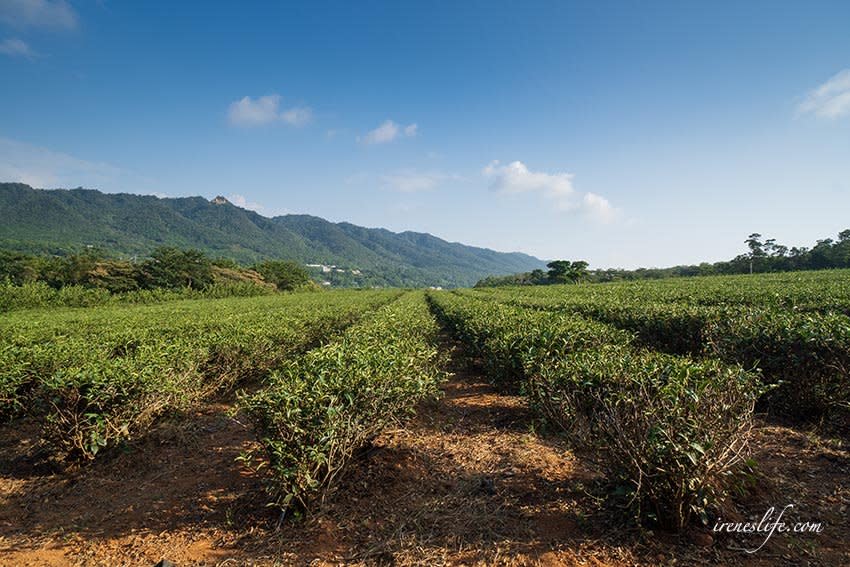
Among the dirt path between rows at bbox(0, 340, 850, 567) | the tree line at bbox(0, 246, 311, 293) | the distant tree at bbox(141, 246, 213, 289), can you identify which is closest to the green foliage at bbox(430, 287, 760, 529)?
the dirt path between rows at bbox(0, 340, 850, 567)

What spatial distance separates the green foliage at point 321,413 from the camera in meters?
3.13

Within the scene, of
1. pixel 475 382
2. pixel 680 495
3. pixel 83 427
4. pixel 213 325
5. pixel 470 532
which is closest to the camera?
pixel 680 495

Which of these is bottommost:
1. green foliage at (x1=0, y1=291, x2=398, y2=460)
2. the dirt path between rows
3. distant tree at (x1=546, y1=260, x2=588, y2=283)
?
the dirt path between rows

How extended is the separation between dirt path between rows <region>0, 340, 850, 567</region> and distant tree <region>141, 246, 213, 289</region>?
5507 centimetres

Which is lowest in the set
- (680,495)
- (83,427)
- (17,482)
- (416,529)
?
(17,482)

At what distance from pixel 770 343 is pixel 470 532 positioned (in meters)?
5.19

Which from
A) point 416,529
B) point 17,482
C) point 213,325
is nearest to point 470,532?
point 416,529

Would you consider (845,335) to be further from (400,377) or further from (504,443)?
(400,377)

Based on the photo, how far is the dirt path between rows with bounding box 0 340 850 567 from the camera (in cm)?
288

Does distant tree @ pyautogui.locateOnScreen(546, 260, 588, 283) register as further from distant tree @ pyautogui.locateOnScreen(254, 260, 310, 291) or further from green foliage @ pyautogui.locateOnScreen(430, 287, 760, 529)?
green foliage @ pyautogui.locateOnScreen(430, 287, 760, 529)

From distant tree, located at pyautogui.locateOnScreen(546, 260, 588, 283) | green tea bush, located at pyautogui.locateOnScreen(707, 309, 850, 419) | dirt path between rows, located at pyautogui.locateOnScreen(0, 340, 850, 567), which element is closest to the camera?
dirt path between rows, located at pyautogui.locateOnScreen(0, 340, 850, 567)

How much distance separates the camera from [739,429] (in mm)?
2750

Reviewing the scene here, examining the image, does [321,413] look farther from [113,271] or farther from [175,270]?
[175,270]

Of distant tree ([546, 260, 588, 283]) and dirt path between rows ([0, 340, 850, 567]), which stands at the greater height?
distant tree ([546, 260, 588, 283])
